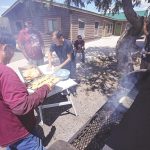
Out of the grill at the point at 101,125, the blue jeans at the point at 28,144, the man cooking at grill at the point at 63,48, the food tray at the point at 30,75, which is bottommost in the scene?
the grill at the point at 101,125

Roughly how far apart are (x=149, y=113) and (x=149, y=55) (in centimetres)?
377

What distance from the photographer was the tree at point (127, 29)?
6555 mm

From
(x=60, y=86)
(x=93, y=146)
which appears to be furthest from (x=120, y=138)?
(x=60, y=86)

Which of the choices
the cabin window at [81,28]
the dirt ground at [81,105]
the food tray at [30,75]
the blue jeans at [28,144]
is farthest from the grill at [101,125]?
the cabin window at [81,28]

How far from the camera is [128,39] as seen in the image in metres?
7.45

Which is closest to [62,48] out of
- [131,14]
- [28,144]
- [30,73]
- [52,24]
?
[30,73]

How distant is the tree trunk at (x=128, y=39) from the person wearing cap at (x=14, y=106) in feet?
18.8

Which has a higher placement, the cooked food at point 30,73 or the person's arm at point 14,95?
the person's arm at point 14,95

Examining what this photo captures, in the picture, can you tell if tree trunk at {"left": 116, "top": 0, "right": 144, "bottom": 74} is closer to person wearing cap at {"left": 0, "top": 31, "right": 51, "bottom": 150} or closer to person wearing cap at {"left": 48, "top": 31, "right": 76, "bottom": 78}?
person wearing cap at {"left": 48, "top": 31, "right": 76, "bottom": 78}

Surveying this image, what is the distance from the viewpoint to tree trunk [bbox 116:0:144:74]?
654cm

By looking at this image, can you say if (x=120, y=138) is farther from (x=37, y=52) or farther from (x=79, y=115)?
(x=37, y=52)

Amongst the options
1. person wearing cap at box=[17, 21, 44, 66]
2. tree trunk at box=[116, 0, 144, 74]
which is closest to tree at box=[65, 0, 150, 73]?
tree trunk at box=[116, 0, 144, 74]

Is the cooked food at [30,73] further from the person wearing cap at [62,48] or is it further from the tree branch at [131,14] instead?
the tree branch at [131,14]

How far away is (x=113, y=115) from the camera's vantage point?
282cm
